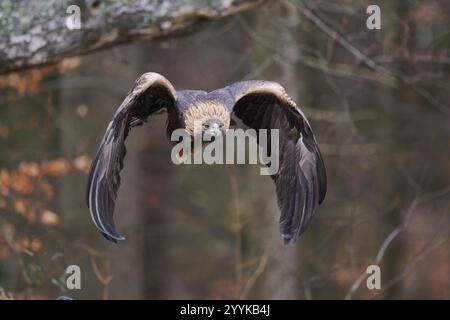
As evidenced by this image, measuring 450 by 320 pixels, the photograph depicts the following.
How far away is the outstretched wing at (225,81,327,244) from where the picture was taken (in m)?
7.57

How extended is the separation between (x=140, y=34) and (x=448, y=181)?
675 cm

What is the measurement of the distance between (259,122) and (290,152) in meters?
0.39

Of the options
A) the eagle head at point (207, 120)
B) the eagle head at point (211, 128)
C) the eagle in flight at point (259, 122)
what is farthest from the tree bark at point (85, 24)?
the eagle head at point (211, 128)

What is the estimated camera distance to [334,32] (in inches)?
388

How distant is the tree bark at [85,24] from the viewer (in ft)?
25.7

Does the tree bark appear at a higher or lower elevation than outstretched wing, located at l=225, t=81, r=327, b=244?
higher

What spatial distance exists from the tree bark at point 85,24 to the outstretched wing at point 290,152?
0.78m

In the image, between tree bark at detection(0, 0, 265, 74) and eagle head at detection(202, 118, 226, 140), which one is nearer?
eagle head at detection(202, 118, 226, 140)

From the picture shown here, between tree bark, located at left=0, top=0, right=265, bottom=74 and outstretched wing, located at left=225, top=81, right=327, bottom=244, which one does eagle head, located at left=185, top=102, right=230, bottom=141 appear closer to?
outstretched wing, located at left=225, top=81, right=327, bottom=244

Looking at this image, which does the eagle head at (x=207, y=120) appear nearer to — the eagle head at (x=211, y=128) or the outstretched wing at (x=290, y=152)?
the eagle head at (x=211, y=128)

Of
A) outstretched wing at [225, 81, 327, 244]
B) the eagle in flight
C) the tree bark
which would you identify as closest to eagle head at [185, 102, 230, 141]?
the eagle in flight

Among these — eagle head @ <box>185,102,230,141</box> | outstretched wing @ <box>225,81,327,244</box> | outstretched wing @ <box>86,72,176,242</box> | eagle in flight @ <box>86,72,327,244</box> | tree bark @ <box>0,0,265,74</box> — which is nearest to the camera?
outstretched wing @ <box>86,72,176,242</box>

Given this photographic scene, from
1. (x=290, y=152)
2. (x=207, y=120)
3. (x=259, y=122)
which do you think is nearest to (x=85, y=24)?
(x=207, y=120)

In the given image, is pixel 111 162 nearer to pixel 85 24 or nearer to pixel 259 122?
pixel 85 24
